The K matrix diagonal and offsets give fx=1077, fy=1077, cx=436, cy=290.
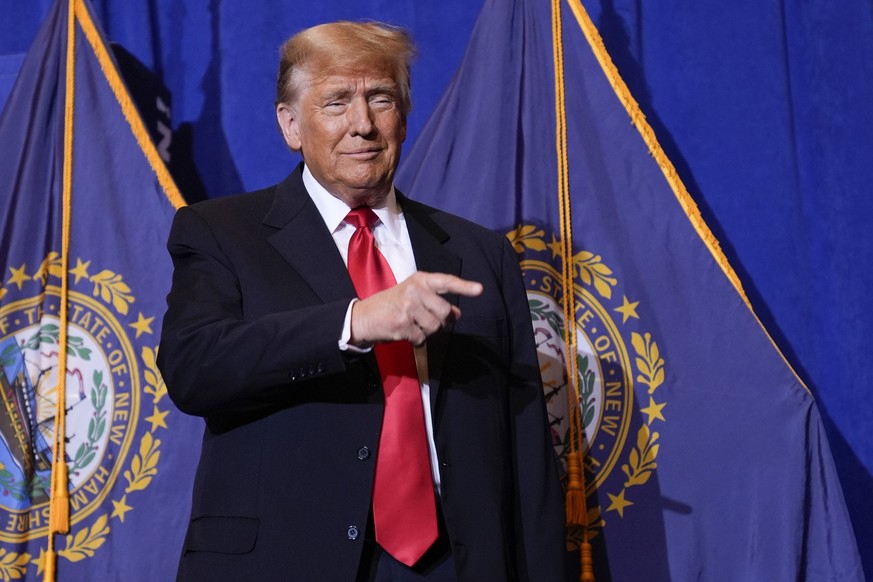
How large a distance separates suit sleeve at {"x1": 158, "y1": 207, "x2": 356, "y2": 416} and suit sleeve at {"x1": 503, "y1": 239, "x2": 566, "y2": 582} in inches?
13.2

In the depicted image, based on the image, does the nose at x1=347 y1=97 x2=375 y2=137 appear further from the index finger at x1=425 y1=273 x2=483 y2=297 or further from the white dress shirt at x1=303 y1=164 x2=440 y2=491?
the index finger at x1=425 y1=273 x2=483 y2=297

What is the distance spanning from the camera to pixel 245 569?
1.22m

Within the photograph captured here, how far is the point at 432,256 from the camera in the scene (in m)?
1.45

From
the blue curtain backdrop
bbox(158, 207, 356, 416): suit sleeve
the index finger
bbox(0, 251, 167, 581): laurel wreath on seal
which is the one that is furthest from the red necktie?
the blue curtain backdrop

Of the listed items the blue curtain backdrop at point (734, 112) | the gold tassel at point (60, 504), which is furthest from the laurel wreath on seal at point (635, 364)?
the gold tassel at point (60, 504)

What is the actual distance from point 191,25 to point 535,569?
4.96 feet

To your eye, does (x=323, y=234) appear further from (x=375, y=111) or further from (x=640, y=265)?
(x=640, y=265)

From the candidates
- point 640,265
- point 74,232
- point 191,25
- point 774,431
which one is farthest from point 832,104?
point 74,232

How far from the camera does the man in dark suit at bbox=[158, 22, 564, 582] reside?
47.8 inches

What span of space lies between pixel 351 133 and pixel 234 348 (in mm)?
376

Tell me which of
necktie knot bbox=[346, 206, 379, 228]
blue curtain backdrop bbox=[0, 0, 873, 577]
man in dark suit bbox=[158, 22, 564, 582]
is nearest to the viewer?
man in dark suit bbox=[158, 22, 564, 582]

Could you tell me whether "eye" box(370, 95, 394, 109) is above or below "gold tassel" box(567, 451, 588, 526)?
above

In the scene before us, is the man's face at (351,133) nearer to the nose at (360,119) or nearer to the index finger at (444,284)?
the nose at (360,119)

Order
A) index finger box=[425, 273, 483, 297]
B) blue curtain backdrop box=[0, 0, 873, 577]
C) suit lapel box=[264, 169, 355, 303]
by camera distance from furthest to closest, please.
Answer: blue curtain backdrop box=[0, 0, 873, 577] < suit lapel box=[264, 169, 355, 303] < index finger box=[425, 273, 483, 297]
